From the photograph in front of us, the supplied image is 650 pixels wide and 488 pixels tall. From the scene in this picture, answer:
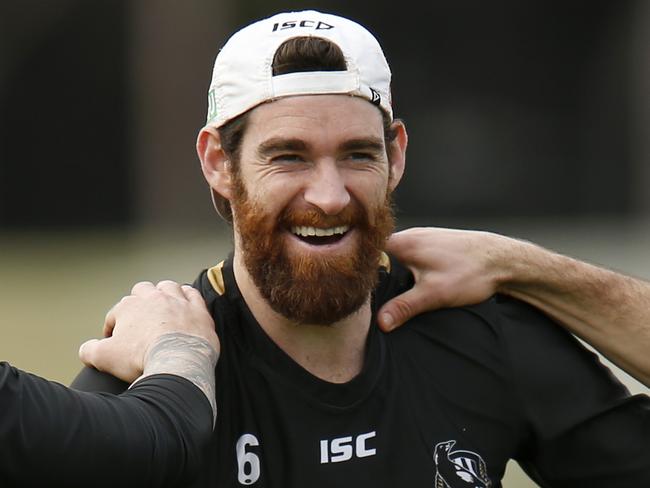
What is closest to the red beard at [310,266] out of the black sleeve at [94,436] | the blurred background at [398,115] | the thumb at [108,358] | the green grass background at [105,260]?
the thumb at [108,358]

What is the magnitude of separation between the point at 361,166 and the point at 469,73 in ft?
29.1

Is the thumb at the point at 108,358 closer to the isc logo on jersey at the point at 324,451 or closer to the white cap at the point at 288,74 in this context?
the isc logo on jersey at the point at 324,451

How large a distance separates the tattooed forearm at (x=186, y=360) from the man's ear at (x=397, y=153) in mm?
757

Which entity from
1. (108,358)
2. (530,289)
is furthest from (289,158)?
(530,289)

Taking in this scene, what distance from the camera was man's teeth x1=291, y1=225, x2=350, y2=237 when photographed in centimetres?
335

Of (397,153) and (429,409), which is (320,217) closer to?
(397,153)

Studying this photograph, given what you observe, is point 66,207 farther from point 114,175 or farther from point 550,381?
point 550,381

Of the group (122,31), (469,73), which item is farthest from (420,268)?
(122,31)

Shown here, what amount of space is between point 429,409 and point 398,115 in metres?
8.56

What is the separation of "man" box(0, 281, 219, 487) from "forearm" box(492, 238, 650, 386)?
3.16 ft

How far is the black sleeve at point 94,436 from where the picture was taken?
2.63 meters

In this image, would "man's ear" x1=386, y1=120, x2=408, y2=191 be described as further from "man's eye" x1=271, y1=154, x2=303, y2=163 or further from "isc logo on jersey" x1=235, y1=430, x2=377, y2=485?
"isc logo on jersey" x1=235, y1=430, x2=377, y2=485

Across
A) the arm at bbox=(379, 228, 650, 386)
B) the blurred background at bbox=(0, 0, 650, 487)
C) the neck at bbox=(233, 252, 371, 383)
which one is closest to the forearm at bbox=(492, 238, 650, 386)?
the arm at bbox=(379, 228, 650, 386)

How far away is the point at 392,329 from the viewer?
142 inches
